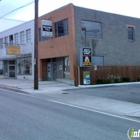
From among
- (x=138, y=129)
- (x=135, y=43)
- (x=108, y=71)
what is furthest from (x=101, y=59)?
(x=138, y=129)

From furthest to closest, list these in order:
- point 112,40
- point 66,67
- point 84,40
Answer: point 112,40, point 66,67, point 84,40

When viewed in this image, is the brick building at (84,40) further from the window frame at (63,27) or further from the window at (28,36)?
the window at (28,36)

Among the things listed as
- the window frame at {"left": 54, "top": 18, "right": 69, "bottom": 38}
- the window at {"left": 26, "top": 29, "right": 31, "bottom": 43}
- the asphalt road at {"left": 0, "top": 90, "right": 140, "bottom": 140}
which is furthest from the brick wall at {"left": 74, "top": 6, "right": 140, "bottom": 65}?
the asphalt road at {"left": 0, "top": 90, "right": 140, "bottom": 140}

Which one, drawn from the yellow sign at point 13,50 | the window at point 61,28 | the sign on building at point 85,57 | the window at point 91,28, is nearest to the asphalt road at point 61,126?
the sign on building at point 85,57

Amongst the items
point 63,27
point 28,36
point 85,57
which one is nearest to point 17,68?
point 28,36

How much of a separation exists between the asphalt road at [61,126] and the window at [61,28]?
49.7 feet

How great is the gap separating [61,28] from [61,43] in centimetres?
161

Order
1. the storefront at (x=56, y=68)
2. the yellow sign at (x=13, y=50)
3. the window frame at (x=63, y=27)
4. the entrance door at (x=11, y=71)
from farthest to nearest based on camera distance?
the entrance door at (x=11, y=71) < the yellow sign at (x=13, y=50) < the storefront at (x=56, y=68) < the window frame at (x=63, y=27)

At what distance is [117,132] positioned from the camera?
6766 millimetres

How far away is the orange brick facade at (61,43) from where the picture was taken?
22.5m

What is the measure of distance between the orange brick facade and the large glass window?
9.71ft

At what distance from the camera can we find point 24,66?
31.5m

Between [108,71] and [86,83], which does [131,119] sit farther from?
[108,71]

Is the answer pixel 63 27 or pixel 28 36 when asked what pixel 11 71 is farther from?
pixel 63 27
